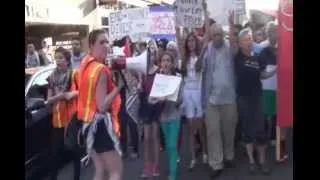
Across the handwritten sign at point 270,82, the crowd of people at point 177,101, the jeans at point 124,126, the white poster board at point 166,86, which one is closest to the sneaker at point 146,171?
the crowd of people at point 177,101

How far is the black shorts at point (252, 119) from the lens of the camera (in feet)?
18.4

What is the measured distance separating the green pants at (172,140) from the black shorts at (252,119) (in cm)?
56

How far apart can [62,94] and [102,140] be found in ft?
1.70

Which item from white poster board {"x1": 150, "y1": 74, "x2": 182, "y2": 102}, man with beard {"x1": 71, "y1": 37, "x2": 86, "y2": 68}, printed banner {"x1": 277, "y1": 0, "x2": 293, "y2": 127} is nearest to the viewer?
printed banner {"x1": 277, "y1": 0, "x2": 293, "y2": 127}

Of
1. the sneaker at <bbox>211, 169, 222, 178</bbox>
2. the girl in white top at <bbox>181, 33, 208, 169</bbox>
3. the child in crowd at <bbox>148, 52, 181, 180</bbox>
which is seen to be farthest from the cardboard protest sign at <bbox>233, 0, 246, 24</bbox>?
the sneaker at <bbox>211, 169, 222, 178</bbox>

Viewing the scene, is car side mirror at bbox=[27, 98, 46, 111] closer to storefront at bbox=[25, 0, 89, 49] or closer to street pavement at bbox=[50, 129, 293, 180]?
storefront at bbox=[25, 0, 89, 49]

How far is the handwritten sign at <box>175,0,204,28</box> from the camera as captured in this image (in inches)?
218

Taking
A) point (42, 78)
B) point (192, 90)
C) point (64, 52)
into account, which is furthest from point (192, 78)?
point (42, 78)

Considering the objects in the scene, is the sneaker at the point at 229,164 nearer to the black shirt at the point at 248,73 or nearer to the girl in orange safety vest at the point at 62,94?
the black shirt at the point at 248,73

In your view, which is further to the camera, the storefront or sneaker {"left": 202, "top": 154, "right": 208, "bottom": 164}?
sneaker {"left": 202, "top": 154, "right": 208, "bottom": 164}

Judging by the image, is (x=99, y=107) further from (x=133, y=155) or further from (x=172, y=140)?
(x=172, y=140)

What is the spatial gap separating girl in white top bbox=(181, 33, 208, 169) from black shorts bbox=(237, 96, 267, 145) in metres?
0.35

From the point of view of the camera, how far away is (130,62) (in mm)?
5633
